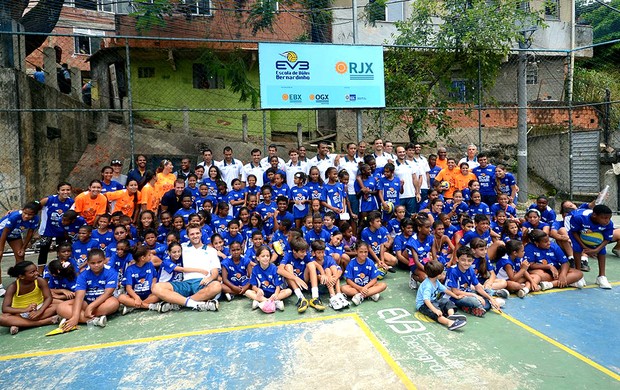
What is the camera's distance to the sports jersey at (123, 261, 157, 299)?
5066 mm

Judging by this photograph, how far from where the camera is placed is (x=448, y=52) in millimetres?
10250

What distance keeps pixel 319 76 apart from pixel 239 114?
7535 millimetres

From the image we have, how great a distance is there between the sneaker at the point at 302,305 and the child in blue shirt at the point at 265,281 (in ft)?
0.82

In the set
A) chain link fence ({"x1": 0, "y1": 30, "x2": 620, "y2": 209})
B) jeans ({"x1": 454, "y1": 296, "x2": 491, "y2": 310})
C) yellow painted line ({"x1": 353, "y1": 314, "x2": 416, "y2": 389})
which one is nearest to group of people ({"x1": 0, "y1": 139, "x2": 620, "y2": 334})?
jeans ({"x1": 454, "y1": 296, "x2": 491, "y2": 310})

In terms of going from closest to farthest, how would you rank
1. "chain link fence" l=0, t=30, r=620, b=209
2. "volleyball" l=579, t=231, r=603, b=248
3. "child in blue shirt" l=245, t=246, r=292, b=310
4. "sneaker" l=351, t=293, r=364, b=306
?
"sneaker" l=351, t=293, r=364, b=306
"child in blue shirt" l=245, t=246, r=292, b=310
"volleyball" l=579, t=231, r=603, b=248
"chain link fence" l=0, t=30, r=620, b=209

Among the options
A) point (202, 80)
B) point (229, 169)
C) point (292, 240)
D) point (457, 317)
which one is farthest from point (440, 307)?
point (202, 80)

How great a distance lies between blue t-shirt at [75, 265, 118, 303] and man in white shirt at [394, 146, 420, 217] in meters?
4.90

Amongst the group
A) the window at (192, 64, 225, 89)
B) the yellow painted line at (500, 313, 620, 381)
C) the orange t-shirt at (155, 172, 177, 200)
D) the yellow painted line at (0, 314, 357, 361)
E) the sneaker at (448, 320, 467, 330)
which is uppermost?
the window at (192, 64, 225, 89)

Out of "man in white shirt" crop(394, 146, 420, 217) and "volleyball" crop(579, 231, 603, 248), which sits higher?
"man in white shirt" crop(394, 146, 420, 217)

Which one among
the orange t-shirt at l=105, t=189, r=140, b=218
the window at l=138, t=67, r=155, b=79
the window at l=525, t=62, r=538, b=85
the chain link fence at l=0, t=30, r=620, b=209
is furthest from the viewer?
the window at l=525, t=62, r=538, b=85

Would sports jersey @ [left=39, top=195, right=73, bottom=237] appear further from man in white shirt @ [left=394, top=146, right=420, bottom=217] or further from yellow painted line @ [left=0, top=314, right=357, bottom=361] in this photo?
man in white shirt @ [left=394, top=146, right=420, bottom=217]

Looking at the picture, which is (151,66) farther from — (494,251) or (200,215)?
(494,251)

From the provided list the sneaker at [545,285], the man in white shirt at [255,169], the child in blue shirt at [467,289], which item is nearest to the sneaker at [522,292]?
the sneaker at [545,285]

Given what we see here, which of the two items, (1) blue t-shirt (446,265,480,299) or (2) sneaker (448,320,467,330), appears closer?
(2) sneaker (448,320,467,330)
